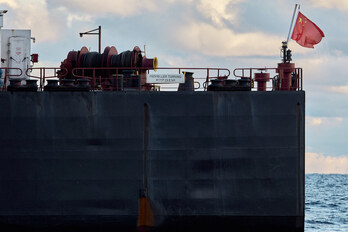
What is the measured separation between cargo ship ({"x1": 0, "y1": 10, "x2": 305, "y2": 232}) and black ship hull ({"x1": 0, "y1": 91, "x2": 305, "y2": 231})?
34 millimetres

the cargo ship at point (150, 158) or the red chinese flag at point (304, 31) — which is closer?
the cargo ship at point (150, 158)

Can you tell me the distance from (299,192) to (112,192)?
645 centimetres

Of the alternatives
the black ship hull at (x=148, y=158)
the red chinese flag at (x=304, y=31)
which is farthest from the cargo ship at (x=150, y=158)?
the red chinese flag at (x=304, y=31)

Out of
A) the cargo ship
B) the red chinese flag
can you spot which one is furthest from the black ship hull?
the red chinese flag

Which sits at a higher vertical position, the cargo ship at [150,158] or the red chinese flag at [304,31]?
the red chinese flag at [304,31]

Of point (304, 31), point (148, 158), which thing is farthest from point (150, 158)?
point (304, 31)

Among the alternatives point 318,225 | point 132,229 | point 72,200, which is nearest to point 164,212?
point 132,229

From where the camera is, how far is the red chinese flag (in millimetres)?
28828

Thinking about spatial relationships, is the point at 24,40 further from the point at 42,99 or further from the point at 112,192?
the point at 112,192

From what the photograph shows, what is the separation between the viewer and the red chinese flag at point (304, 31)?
94.6 feet

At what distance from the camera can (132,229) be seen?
86.1ft

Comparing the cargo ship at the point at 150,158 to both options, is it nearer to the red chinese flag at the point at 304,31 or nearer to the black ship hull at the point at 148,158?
the black ship hull at the point at 148,158

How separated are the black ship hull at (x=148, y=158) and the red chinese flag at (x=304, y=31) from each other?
3480 millimetres

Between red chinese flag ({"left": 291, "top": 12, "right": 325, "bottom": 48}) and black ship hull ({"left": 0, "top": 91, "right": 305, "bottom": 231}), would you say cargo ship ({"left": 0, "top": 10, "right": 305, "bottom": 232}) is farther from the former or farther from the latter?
red chinese flag ({"left": 291, "top": 12, "right": 325, "bottom": 48})
